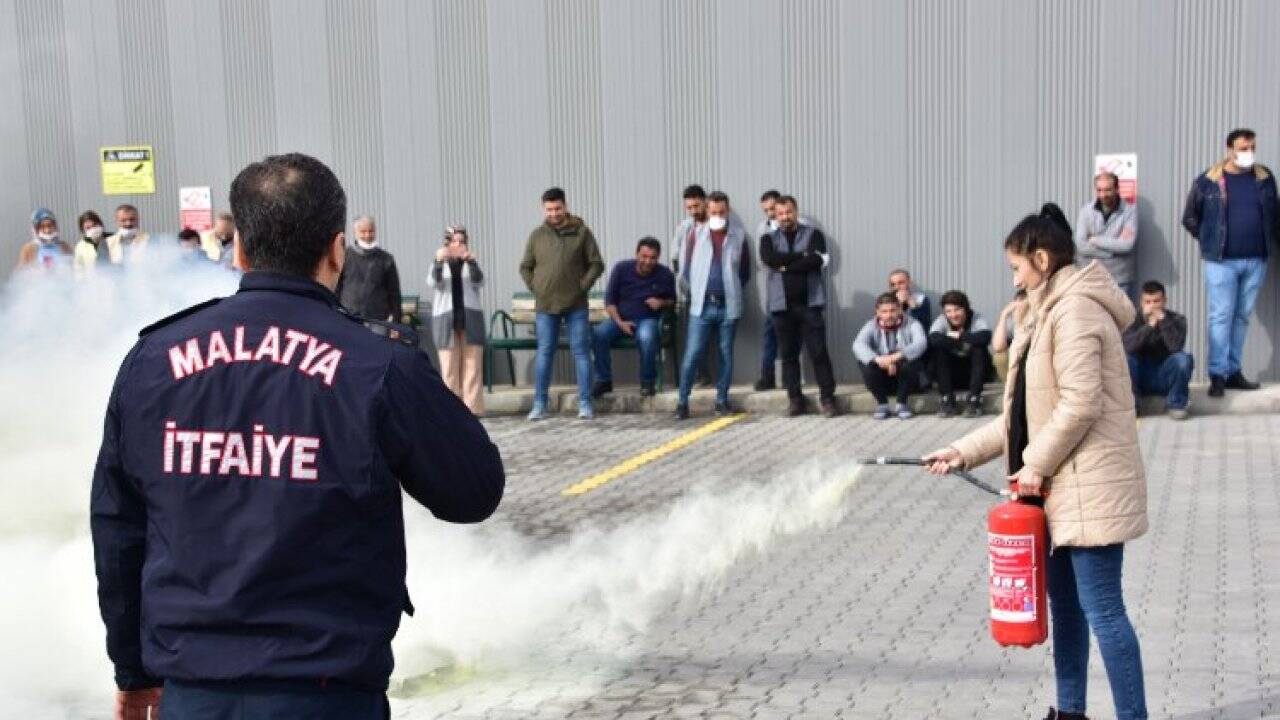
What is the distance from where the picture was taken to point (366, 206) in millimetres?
17875

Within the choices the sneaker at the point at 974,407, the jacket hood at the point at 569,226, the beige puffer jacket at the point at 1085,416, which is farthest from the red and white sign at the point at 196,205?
the beige puffer jacket at the point at 1085,416

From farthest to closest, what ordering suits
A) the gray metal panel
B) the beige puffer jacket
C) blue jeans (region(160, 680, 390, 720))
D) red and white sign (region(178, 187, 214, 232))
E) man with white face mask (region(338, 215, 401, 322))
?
the gray metal panel
red and white sign (region(178, 187, 214, 232))
man with white face mask (region(338, 215, 401, 322))
the beige puffer jacket
blue jeans (region(160, 680, 390, 720))

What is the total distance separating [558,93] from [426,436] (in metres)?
14.3

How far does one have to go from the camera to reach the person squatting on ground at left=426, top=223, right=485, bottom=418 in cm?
1614

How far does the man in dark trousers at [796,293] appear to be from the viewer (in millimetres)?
15477

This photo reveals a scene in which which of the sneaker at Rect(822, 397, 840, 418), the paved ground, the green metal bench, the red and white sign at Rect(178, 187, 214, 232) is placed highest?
the red and white sign at Rect(178, 187, 214, 232)

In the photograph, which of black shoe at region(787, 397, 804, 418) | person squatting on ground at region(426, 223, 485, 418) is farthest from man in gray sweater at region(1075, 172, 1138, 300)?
person squatting on ground at region(426, 223, 485, 418)

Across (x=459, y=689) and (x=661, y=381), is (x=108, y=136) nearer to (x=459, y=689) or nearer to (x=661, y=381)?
(x=661, y=381)

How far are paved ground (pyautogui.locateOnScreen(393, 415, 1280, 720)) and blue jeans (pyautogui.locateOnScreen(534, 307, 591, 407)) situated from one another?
11.4 ft

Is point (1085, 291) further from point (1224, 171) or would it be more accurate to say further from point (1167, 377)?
point (1224, 171)

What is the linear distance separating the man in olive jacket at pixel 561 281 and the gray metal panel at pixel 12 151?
699 centimetres

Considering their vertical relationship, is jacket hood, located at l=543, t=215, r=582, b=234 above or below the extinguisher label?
above

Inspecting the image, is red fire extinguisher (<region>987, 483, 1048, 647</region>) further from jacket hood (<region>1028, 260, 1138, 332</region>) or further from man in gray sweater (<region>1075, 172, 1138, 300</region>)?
man in gray sweater (<region>1075, 172, 1138, 300</region>)

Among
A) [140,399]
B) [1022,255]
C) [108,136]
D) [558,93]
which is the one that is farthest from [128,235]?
[140,399]
